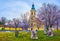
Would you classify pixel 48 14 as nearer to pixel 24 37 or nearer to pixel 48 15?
pixel 48 15

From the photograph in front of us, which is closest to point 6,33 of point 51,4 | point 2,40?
point 2,40

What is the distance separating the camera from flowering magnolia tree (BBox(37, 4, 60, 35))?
2984 mm

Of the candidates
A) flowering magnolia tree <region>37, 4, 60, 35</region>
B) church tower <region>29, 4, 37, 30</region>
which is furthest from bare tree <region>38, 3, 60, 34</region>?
church tower <region>29, 4, 37, 30</region>

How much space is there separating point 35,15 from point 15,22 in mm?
408

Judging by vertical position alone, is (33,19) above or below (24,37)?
above

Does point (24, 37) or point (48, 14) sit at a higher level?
point (48, 14)

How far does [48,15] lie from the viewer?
300 cm

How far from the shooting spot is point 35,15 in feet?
9.77

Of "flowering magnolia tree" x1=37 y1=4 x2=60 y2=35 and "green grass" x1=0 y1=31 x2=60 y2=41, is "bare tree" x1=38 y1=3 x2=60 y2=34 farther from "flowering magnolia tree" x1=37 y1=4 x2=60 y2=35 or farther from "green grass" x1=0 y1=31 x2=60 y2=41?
"green grass" x1=0 y1=31 x2=60 y2=41

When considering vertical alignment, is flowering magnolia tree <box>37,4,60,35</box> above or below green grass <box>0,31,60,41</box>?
above

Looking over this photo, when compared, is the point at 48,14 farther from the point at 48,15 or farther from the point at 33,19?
the point at 33,19

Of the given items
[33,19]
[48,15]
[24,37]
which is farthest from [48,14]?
[24,37]

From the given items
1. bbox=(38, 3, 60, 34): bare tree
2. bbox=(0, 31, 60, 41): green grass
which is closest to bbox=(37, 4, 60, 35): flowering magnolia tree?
bbox=(38, 3, 60, 34): bare tree

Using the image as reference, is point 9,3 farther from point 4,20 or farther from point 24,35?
point 24,35
